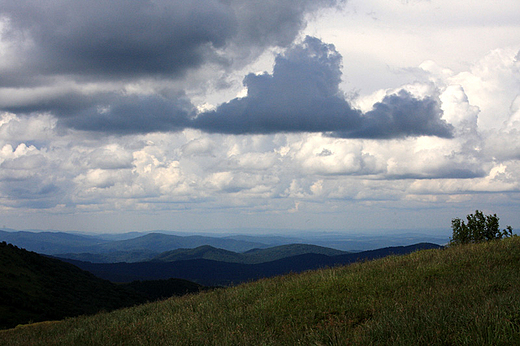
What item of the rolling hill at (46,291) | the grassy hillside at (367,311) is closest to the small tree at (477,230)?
the grassy hillside at (367,311)

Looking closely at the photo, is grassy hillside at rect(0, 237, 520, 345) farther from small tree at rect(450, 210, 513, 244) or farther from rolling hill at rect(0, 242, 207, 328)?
rolling hill at rect(0, 242, 207, 328)

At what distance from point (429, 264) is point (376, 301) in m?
4.40

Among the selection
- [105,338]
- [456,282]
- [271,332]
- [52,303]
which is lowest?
[52,303]

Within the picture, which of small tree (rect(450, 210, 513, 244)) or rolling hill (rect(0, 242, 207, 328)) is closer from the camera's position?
small tree (rect(450, 210, 513, 244))

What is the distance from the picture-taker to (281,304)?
11164 millimetres

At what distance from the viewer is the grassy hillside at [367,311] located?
6.89 metres

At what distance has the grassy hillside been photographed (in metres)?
6.89

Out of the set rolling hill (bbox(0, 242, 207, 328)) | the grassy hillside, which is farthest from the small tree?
rolling hill (bbox(0, 242, 207, 328))

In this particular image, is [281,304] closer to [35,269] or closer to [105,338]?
[105,338]

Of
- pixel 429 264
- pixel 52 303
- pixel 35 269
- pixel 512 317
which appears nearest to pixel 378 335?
pixel 512 317

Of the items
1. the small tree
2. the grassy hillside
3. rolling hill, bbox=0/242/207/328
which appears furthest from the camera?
rolling hill, bbox=0/242/207/328

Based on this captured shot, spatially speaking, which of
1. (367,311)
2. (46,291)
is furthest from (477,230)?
(46,291)

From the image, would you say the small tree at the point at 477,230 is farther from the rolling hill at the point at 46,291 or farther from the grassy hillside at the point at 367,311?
the rolling hill at the point at 46,291

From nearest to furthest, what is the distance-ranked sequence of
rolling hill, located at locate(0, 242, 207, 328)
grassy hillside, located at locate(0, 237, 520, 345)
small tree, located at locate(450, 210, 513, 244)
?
grassy hillside, located at locate(0, 237, 520, 345) → small tree, located at locate(450, 210, 513, 244) → rolling hill, located at locate(0, 242, 207, 328)
